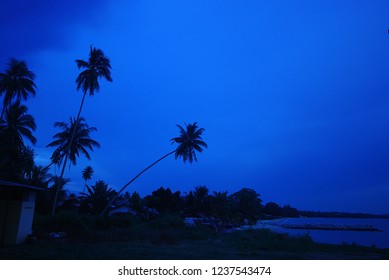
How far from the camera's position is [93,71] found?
89.0ft

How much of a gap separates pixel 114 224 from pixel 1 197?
13463 mm

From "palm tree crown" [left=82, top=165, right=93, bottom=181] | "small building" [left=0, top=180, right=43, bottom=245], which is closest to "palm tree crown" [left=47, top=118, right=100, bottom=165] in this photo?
"small building" [left=0, top=180, right=43, bottom=245]

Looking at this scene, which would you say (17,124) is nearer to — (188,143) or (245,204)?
(188,143)

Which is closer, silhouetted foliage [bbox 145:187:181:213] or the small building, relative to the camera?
the small building

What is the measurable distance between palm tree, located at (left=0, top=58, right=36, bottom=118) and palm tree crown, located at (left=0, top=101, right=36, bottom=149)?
0.55 meters

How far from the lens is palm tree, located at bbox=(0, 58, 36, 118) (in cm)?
2408

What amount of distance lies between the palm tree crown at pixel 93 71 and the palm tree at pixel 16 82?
388 centimetres

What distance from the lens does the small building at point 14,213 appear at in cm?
1235

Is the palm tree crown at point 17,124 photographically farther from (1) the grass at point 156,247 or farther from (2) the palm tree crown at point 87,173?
(2) the palm tree crown at point 87,173

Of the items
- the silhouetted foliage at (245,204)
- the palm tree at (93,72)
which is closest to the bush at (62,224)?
the palm tree at (93,72)

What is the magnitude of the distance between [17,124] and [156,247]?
59.2ft

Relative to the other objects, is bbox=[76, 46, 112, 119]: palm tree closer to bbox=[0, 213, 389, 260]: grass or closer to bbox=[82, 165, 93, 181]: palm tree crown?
bbox=[0, 213, 389, 260]: grass

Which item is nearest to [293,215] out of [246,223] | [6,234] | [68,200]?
[246,223]

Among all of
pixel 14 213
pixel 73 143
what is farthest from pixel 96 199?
pixel 14 213
